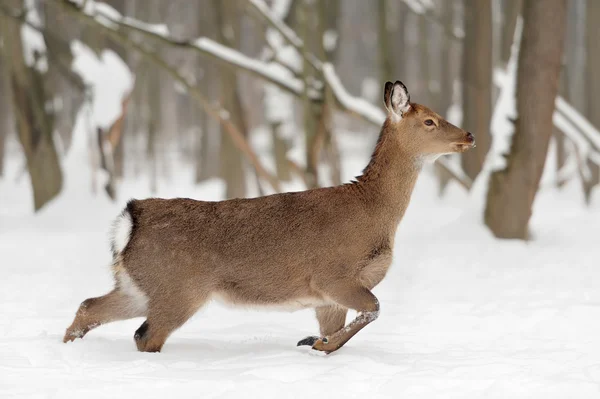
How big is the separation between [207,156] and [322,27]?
11.7 metres

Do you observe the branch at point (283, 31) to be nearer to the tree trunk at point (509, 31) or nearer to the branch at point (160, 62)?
the branch at point (160, 62)

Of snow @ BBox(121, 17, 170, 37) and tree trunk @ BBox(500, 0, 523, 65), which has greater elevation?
tree trunk @ BBox(500, 0, 523, 65)

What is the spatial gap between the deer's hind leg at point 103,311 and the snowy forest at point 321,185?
0.38 ft

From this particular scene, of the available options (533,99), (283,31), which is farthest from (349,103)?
(533,99)

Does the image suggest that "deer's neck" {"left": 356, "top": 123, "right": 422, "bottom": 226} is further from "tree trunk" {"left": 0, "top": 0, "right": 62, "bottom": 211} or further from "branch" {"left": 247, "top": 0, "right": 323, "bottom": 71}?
"tree trunk" {"left": 0, "top": 0, "right": 62, "bottom": 211}

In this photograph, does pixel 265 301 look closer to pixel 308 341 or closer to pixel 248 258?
pixel 248 258

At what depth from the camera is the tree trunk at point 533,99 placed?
9742mm

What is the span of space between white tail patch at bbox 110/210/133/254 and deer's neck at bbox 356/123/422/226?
1.50m

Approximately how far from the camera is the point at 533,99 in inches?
384

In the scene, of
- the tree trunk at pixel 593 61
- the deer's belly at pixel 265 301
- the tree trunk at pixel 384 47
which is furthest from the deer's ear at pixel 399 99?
the tree trunk at pixel 593 61

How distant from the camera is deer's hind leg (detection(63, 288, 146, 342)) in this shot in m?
5.60

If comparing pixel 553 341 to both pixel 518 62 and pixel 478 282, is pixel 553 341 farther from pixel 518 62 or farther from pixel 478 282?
pixel 518 62

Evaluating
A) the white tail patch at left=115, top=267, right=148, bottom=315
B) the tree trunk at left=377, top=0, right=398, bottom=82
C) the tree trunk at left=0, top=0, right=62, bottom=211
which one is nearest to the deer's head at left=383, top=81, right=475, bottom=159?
the white tail patch at left=115, top=267, right=148, bottom=315

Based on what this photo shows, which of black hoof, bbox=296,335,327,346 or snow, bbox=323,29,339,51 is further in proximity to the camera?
snow, bbox=323,29,339,51
